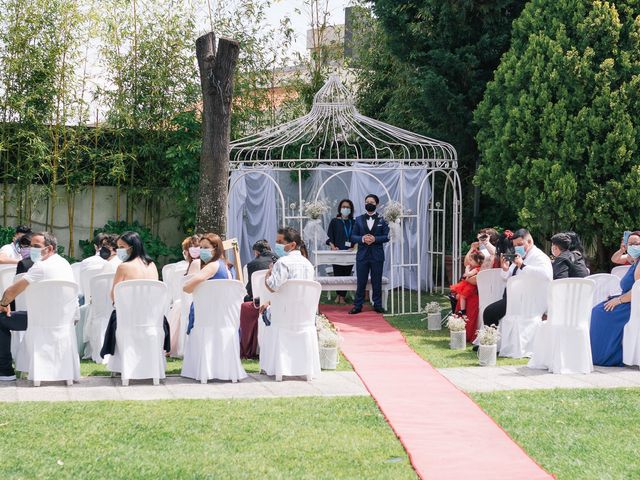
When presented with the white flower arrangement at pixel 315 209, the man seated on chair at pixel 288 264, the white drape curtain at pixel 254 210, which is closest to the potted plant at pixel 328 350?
the man seated on chair at pixel 288 264

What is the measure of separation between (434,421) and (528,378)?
77.5 inches

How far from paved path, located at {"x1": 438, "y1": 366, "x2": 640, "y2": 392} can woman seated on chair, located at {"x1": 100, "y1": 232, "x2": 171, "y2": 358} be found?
107 inches

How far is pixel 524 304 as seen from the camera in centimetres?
970

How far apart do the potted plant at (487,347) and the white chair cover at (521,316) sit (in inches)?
25.1

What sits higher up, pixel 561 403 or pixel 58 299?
pixel 58 299

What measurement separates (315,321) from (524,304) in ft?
7.22

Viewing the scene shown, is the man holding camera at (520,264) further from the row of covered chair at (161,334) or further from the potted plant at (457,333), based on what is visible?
the row of covered chair at (161,334)

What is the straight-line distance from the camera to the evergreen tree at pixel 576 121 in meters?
12.5

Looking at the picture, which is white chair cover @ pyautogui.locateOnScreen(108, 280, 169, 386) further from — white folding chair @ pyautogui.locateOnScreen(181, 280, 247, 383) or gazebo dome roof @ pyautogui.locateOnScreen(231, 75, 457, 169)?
gazebo dome roof @ pyautogui.locateOnScreen(231, 75, 457, 169)

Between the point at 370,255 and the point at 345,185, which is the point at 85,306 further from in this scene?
the point at 345,185

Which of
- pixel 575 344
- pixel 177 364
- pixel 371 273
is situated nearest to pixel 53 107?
pixel 371 273

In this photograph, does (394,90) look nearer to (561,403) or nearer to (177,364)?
(177,364)

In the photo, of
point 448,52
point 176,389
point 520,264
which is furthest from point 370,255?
point 176,389

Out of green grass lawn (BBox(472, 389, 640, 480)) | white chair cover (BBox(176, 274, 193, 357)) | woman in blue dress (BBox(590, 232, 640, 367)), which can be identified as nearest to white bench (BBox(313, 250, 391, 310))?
white chair cover (BBox(176, 274, 193, 357))
